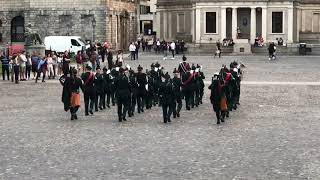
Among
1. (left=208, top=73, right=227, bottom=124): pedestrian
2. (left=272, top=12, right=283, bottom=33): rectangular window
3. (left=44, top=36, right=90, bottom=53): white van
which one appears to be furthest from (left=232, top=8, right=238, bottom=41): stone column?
(left=208, top=73, right=227, bottom=124): pedestrian

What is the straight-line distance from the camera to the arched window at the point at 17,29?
6850cm

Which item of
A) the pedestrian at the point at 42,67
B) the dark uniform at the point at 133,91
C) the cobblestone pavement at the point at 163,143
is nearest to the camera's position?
the cobblestone pavement at the point at 163,143

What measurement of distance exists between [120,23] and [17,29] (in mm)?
10568

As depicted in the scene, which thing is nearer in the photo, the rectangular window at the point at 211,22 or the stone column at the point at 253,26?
the stone column at the point at 253,26

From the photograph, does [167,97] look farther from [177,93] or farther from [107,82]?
[107,82]

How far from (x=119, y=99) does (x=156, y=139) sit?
160 inches

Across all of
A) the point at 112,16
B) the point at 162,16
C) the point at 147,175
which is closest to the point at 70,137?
the point at 147,175

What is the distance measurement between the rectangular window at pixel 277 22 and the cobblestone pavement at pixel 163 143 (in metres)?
44.0

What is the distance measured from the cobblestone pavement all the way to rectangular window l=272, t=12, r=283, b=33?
44.0 m

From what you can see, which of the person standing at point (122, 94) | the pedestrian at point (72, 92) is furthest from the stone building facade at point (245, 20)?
the pedestrian at point (72, 92)

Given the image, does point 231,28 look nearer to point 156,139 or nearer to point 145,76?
point 145,76

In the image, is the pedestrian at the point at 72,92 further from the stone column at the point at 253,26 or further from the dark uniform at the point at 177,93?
the stone column at the point at 253,26

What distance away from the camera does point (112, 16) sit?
66312mm

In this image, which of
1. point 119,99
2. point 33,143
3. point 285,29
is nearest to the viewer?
point 33,143
